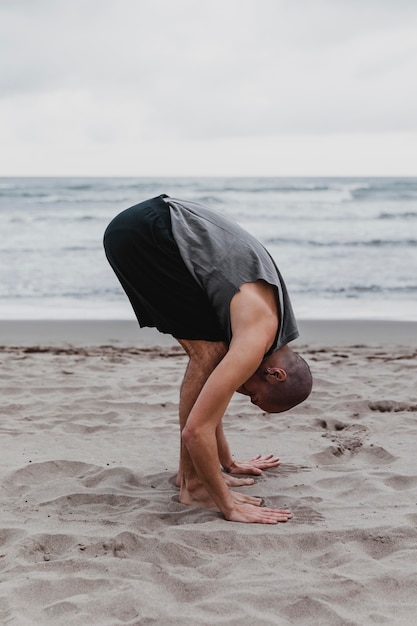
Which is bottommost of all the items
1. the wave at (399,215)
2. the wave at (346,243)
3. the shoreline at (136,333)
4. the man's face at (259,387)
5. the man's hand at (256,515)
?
the shoreline at (136,333)

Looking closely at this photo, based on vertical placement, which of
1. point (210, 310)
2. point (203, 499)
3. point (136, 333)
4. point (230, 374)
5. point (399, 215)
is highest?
point (210, 310)

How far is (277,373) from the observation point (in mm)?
3164

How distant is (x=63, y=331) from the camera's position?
7.89 meters

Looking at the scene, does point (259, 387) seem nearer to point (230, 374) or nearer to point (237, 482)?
point (230, 374)

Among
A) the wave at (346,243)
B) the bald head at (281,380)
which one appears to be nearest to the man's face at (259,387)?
the bald head at (281,380)

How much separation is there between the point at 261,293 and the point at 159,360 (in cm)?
357

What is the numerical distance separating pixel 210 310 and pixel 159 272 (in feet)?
0.85

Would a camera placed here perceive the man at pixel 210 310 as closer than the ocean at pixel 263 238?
Yes

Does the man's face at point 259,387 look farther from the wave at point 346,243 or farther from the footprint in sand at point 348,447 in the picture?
the wave at point 346,243

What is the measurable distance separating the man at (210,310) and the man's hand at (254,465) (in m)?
0.43

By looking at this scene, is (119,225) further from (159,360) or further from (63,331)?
(63,331)

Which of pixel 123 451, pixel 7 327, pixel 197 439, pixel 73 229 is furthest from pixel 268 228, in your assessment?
pixel 197 439

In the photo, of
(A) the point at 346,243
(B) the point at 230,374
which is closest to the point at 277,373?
(B) the point at 230,374

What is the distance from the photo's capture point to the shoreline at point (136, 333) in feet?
24.3
